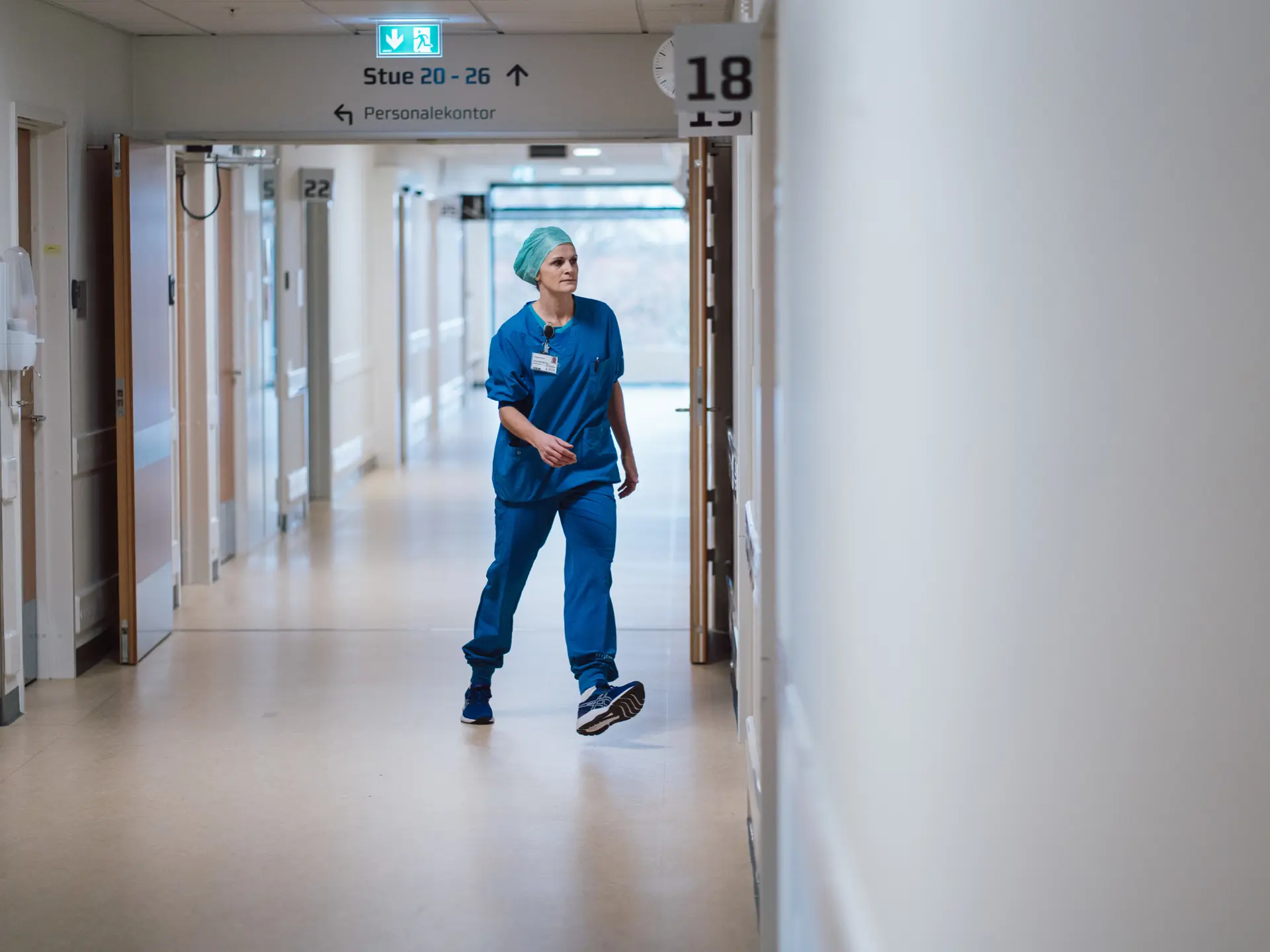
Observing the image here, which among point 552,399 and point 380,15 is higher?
point 380,15

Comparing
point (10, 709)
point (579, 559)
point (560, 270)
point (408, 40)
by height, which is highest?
point (408, 40)

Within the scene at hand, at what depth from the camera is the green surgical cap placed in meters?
5.14

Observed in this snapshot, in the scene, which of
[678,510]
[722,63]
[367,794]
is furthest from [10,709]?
[678,510]

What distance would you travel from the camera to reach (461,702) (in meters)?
5.69

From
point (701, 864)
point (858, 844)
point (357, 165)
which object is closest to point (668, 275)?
point (357, 165)

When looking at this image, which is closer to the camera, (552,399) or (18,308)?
(552,399)

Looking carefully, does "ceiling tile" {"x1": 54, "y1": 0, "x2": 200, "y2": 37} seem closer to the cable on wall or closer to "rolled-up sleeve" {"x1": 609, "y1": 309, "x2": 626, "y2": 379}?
the cable on wall

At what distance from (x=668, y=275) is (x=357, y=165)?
1201cm

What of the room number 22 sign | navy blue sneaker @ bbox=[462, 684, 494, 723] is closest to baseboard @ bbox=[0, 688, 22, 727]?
navy blue sneaker @ bbox=[462, 684, 494, 723]

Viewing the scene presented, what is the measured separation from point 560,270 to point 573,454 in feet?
2.15

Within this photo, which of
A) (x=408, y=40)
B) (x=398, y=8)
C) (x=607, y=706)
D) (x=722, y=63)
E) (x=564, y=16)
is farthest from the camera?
(x=408, y=40)

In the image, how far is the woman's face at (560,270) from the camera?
5.11 meters

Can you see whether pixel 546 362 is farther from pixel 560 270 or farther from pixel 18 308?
pixel 18 308

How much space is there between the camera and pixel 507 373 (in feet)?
16.8
